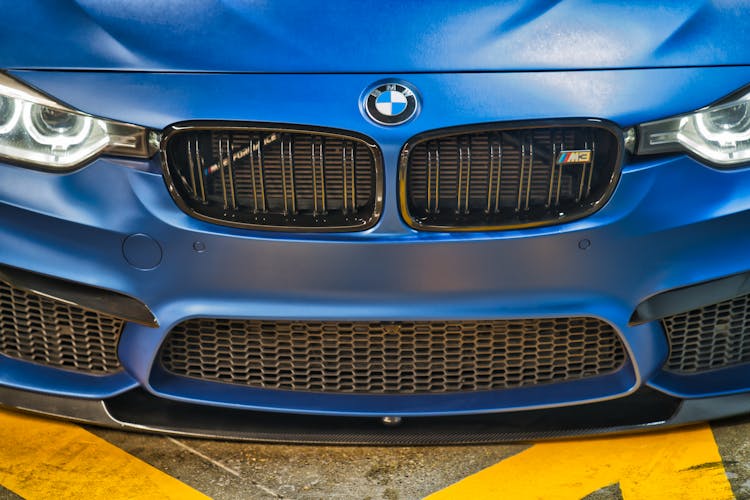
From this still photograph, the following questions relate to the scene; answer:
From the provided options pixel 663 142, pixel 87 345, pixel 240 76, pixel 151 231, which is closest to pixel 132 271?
pixel 151 231

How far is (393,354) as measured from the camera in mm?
2416

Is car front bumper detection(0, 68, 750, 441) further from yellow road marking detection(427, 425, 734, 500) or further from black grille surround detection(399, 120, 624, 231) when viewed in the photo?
yellow road marking detection(427, 425, 734, 500)

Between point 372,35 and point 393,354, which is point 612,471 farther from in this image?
point 372,35

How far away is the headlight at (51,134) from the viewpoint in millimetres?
2229

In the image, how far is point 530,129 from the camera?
2199 millimetres

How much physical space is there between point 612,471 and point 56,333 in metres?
1.30

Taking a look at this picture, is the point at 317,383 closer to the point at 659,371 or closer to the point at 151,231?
the point at 151,231

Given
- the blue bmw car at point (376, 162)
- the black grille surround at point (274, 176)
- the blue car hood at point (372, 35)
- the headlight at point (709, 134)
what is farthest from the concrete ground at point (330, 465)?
the blue car hood at point (372, 35)

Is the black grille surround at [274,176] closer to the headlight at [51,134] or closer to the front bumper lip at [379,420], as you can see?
the headlight at [51,134]

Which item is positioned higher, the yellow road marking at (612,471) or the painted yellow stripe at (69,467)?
the painted yellow stripe at (69,467)

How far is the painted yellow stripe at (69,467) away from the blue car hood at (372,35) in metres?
0.93

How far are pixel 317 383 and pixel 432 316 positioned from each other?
0.34 metres

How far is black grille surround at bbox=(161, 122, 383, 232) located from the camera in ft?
7.25

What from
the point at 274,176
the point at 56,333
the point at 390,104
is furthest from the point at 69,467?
the point at 390,104
